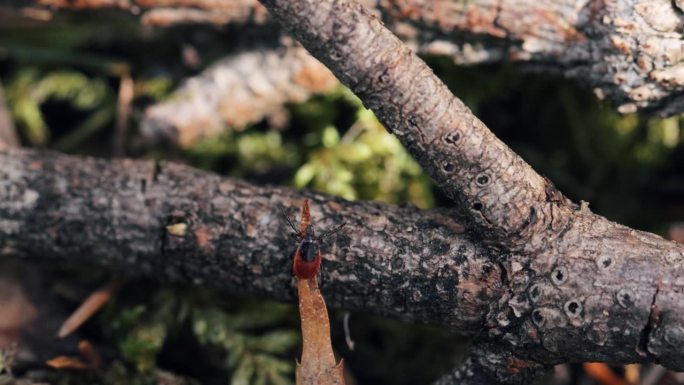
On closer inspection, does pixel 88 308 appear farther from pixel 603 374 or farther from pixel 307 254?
pixel 603 374

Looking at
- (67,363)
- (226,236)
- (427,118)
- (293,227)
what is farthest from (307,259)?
(67,363)

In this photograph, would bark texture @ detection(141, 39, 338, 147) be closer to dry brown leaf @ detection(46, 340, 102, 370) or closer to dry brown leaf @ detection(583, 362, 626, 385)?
dry brown leaf @ detection(46, 340, 102, 370)

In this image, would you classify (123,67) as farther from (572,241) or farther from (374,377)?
(572,241)

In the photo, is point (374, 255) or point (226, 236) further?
point (226, 236)

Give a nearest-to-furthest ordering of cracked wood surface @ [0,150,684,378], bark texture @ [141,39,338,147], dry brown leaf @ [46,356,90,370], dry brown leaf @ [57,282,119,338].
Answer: cracked wood surface @ [0,150,684,378] < dry brown leaf @ [46,356,90,370] < dry brown leaf @ [57,282,119,338] < bark texture @ [141,39,338,147]

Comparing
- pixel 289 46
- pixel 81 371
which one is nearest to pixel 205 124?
pixel 289 46

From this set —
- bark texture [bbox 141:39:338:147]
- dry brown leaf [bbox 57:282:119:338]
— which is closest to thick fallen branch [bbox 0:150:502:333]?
dry brown leaf [bbox 57:282:119:338]

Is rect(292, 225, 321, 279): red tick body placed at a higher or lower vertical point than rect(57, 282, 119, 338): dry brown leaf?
higher
